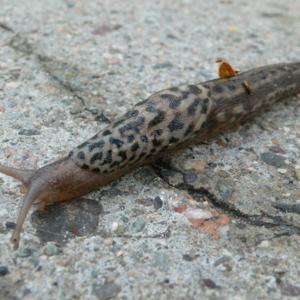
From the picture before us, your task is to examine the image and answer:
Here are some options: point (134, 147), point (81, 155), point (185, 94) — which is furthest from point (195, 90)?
point (81, 155)

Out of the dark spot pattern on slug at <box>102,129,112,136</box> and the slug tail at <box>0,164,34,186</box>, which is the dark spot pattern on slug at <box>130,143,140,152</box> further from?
the slug tail at <box>0,164,34,186</box>

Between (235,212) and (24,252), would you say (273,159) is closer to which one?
(235,212)

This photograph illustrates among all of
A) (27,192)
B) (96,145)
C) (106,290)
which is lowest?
(106,290)

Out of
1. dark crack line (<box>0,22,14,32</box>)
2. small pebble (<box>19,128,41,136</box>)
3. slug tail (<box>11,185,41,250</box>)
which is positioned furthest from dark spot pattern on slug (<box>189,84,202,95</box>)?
dark crack line (<box>0,22,14,32</box>)

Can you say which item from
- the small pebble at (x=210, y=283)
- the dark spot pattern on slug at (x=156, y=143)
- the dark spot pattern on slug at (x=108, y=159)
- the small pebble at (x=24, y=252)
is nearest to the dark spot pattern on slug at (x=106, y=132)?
the dark spot pattern on slug at (x=108, y=159)

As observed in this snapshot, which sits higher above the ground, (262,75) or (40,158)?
(262,75)

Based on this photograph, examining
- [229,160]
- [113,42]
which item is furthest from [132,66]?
[229,160]

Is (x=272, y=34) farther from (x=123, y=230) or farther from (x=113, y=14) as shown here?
(x=123, y=230)
